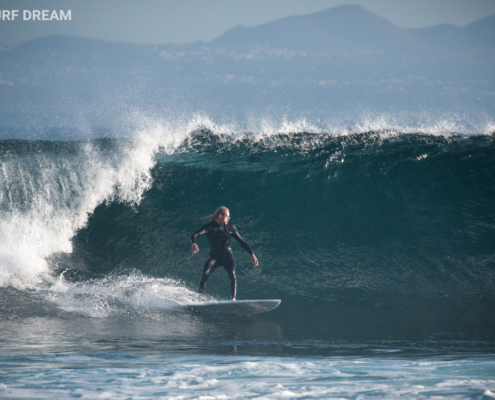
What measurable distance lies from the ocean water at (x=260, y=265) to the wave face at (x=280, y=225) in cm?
3

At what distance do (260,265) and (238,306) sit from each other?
69.6 inches

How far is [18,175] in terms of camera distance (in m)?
8.03

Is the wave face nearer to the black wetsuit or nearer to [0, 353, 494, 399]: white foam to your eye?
the black wetsuit

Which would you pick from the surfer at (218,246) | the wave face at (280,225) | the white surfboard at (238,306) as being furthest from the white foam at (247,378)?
the surfer at (218,246)

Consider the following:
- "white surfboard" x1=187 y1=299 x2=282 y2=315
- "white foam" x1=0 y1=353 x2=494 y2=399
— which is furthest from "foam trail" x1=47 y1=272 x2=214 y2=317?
"white foam" x1=0 y1=353 x2=494 y2=399

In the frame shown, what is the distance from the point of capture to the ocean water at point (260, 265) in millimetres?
3029

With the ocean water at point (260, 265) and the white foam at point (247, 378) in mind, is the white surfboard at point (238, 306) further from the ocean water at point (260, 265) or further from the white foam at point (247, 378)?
the white foam at point (247, 378)

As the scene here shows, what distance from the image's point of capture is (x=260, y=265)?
659 centimetres

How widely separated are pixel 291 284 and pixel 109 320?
2.64 metres

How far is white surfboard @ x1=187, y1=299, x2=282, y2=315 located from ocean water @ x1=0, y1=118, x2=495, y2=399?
0.30ft

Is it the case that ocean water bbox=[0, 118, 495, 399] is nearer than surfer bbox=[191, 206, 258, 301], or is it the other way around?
ocean water bbox=[0, 118, 495, 399]

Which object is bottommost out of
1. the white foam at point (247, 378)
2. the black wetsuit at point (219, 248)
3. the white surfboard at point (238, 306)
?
the white foam at point (247, 378)

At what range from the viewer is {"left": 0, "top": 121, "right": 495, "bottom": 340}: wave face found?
17.5 ft

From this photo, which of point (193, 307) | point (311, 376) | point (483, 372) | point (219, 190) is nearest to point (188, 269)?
point (193, 307)
